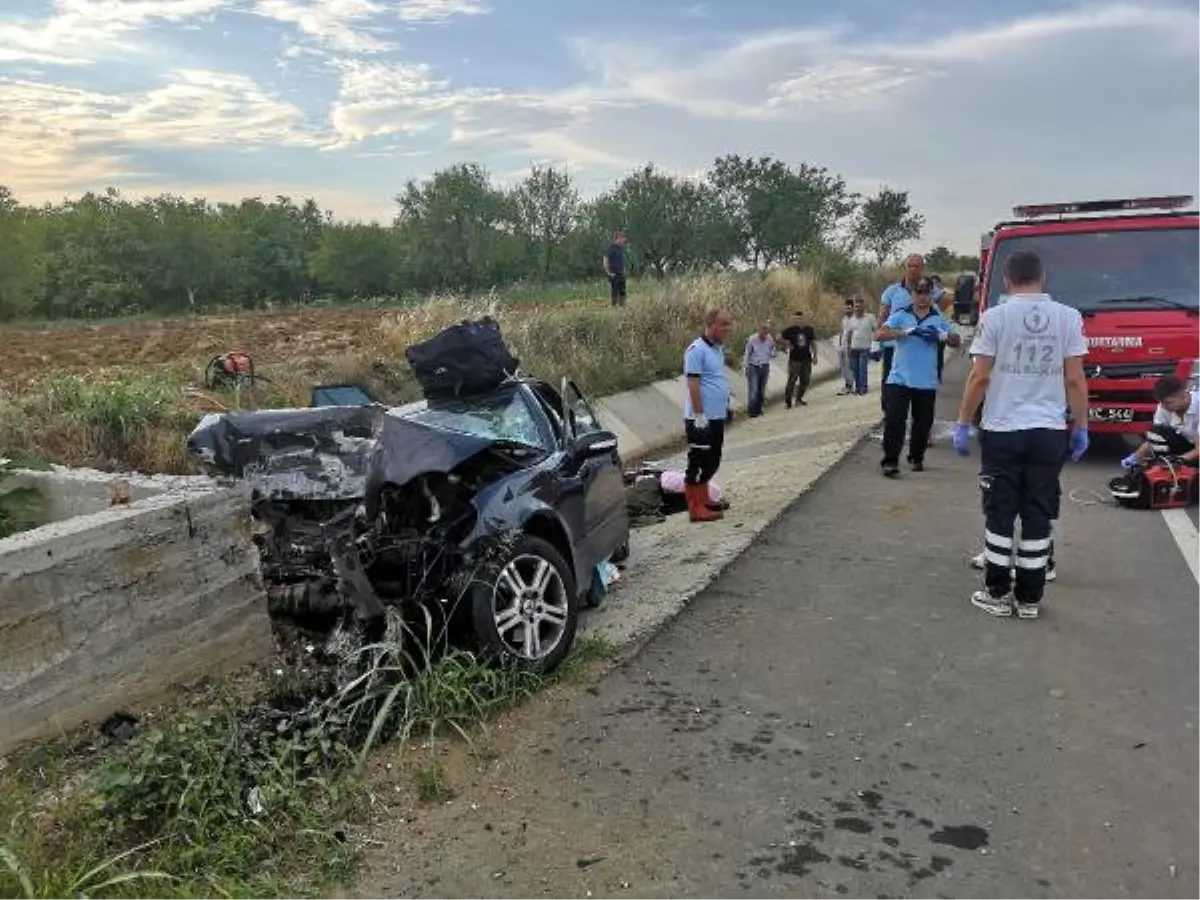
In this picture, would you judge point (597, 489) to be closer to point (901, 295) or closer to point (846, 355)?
point (901, 295)

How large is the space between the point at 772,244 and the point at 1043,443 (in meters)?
38.5

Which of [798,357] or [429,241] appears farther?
[429,241]

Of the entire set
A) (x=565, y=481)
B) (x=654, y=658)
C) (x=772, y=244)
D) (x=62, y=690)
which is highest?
(x=772, y=244)

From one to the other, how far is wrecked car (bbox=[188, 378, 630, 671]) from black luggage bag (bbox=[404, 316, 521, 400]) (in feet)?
0.80

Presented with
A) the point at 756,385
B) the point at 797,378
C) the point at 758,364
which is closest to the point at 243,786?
the point at 758,364

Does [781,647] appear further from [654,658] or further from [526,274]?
[526,274]

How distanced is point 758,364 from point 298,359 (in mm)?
7428

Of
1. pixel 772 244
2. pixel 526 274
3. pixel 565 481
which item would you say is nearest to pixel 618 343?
pixel 565 481

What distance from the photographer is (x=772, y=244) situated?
42469 mm

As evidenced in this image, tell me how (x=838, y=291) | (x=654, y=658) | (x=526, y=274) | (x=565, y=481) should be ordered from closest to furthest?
(x=654, y=658), (x=565, y=481), (x=838, y=291), (x=526, y=274)

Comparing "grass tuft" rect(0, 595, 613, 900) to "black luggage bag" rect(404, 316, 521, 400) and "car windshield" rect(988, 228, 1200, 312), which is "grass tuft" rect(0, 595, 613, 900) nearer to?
"black luggage bag" rect(404, 316, 521, 400)

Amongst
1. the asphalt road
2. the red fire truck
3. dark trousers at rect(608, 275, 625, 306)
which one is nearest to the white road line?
the asphalt road

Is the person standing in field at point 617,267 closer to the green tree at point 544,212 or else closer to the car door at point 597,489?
the car door at point 597,489

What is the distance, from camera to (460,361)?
5996mm
